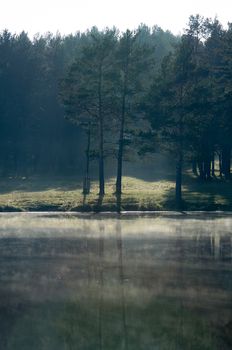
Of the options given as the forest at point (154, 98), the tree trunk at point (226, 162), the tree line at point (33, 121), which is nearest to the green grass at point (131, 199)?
the forest at point (154, 98)

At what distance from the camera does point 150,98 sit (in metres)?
61.9

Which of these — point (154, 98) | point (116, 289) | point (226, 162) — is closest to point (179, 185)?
point (154, 98)

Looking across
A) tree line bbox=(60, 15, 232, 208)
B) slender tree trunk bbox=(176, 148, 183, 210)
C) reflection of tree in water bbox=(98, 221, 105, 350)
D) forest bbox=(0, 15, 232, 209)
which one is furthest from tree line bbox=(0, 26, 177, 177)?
reflection of tree in water bbox=(98, 221, 105, 350)

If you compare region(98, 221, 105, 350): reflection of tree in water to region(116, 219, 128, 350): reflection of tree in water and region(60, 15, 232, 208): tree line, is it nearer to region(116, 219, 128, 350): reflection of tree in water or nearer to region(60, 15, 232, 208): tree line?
region(116, 219, 128, 350): reflection of tree in water

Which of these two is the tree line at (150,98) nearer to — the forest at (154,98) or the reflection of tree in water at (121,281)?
the forest at (154,98)

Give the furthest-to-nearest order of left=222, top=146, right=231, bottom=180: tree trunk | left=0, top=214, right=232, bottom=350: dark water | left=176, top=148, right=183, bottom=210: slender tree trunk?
1. left=222, top=146, right=231, bottom=180: tree trunk
2. left=176, top=148, right=183, bottom=210: slender tree trunk
3. left=0, top=214, right=232, bottom=350: dark water

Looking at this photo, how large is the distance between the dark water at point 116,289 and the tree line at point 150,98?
22571mm

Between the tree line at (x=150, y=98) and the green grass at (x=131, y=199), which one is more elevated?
the tree line at (x=150, y=98)

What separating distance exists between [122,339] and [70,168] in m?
85.8

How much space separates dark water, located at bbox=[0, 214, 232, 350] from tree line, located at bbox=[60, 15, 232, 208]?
2257cm

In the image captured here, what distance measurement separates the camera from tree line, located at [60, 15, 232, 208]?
60562 mm

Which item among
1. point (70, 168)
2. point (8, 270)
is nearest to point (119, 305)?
point (8, 270)

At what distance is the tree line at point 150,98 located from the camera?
60.6 metres

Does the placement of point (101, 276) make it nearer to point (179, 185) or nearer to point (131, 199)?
point (131, 199)
